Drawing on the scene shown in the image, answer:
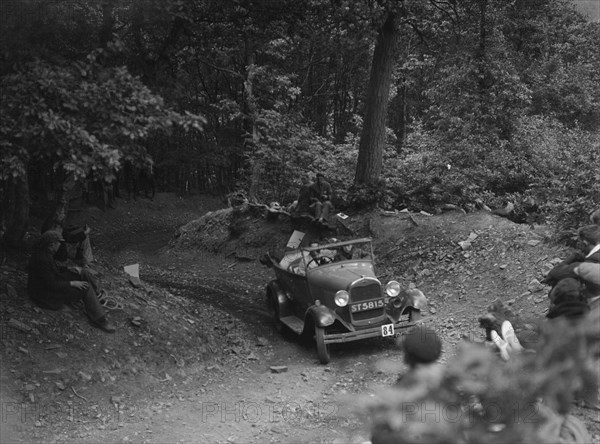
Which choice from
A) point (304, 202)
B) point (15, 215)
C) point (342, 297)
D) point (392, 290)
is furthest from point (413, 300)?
point (304, 202)

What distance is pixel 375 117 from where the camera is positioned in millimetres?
15742

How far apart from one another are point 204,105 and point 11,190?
20.0 m

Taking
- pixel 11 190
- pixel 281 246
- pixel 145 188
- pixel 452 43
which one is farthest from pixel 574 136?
pixel 145 188

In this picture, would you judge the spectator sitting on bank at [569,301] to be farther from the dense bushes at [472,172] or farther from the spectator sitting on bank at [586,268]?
the dense bushes at [472,172]

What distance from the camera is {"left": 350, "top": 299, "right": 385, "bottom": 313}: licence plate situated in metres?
8.76

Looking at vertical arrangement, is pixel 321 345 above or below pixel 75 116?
below

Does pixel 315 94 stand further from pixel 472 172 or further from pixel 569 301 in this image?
pixel 569 301

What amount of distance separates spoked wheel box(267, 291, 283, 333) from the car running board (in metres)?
0.27

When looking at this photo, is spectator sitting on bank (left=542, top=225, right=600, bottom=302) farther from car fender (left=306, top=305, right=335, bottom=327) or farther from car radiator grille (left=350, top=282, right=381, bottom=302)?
car fender (left=306, top=305, right=335, bottom=327)

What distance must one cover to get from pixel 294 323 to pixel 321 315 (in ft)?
3.97

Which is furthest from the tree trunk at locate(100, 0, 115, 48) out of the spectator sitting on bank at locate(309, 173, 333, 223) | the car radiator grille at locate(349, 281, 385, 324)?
the spectator sitting on bank at locate(309, 173, 333, 223)

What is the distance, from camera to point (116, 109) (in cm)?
645

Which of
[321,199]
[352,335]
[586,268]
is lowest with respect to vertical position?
[352,335]

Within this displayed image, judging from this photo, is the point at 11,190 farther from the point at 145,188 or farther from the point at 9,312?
the point at 145,188
